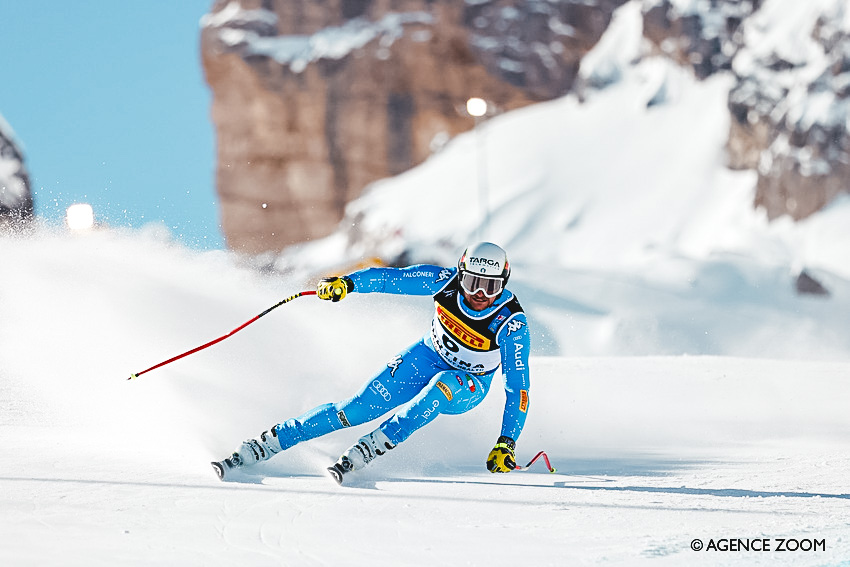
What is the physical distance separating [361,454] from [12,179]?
20.1m

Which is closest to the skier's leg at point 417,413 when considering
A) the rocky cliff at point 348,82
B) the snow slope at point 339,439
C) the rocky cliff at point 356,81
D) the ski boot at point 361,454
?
the ski boot at point 361,454

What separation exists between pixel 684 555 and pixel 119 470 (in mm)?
2353

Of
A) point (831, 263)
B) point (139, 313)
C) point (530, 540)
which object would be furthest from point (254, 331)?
point (831, 263)

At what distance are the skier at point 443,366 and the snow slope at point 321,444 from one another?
7.4 inches

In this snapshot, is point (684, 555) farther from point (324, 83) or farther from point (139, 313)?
point (324, 83)

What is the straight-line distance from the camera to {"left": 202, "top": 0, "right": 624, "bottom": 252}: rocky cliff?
4547cm

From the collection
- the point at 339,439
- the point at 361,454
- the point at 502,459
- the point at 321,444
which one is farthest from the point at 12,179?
the point at 502,459

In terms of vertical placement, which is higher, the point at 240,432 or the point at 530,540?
the point at 530,540

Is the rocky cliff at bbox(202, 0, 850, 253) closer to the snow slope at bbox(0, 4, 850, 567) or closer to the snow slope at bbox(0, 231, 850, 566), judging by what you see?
the snow slope at bbox(0, 4, 850, 567)

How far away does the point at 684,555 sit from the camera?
294cm

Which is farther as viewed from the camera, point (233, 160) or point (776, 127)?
point (233, 160)

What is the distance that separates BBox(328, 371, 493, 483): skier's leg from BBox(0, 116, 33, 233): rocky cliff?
61.9ft

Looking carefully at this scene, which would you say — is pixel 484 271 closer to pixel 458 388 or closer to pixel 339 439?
pixel 458 388

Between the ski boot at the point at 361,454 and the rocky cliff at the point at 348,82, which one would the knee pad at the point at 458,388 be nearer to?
the ski boot at the point at 361,454
